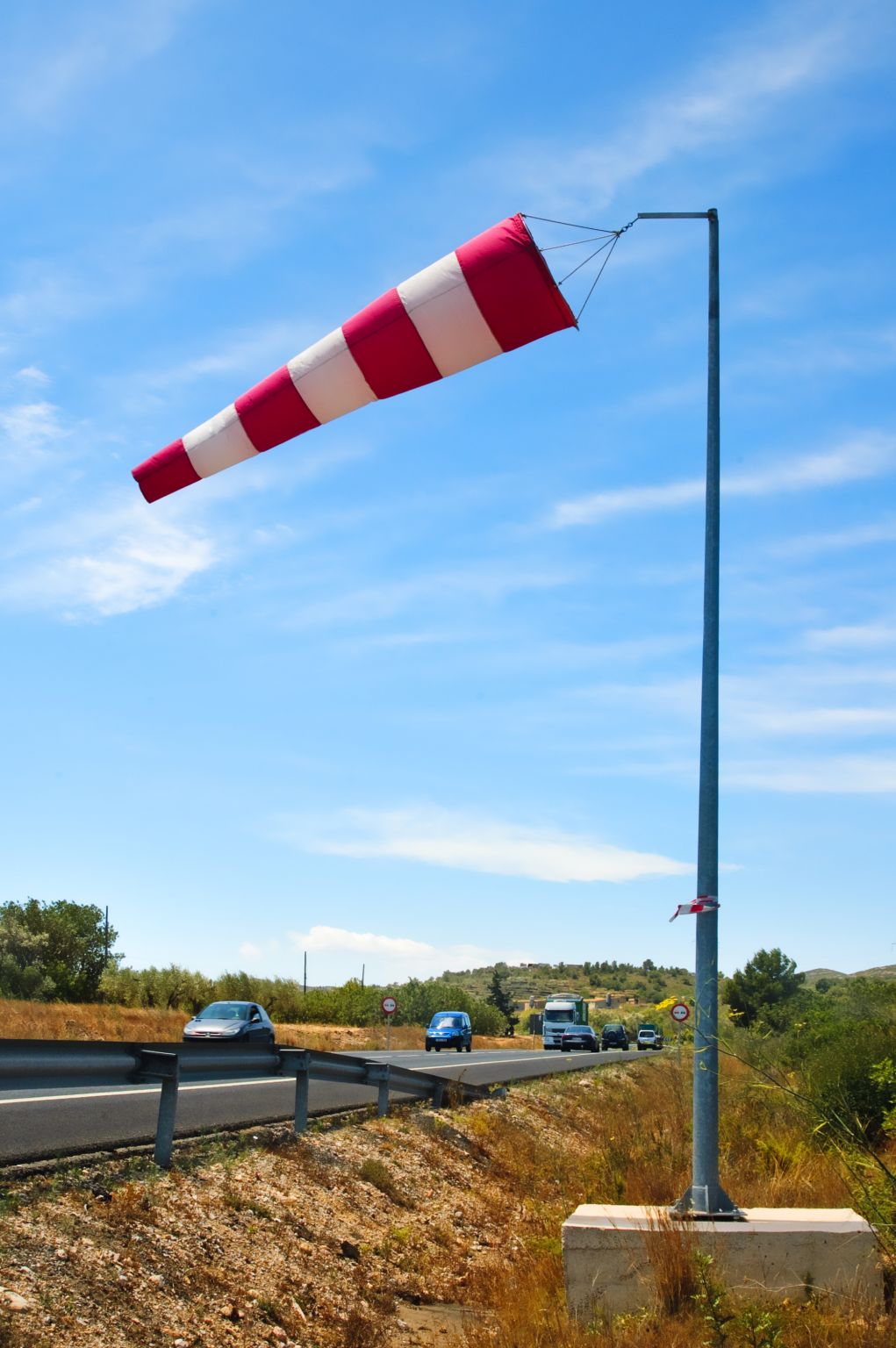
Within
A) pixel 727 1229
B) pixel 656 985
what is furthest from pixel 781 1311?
pixel 656 985

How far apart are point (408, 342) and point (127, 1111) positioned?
28.8 feet

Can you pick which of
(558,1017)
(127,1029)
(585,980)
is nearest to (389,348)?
(127,1029)

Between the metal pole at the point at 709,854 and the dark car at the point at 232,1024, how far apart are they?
Result: 16128 millimetres

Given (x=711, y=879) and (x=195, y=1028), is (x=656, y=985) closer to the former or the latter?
(x=195, y=1028)

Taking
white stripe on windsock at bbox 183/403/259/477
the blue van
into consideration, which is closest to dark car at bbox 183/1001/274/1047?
white stripe on windsock at bbox 183/403/259/477

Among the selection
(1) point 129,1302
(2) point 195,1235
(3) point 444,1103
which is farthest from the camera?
(3) point 444,1103

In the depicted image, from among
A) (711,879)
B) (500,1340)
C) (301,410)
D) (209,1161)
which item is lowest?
(500,1340)

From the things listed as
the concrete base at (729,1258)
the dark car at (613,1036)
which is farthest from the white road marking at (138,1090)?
the dark car at (613,1036)

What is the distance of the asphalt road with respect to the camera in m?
9.31

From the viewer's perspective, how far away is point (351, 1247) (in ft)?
29.0

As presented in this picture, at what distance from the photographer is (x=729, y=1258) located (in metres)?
6.86

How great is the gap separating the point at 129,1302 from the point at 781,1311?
11.6 ft

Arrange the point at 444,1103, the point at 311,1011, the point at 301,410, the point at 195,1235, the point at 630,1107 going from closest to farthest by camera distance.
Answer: the point at 301,410 → the point at 195,1235 → the point at 444,1103 → the point at 630,1107 → the point at 311,1011

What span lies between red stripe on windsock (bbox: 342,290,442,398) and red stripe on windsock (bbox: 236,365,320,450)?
0.51 metres
